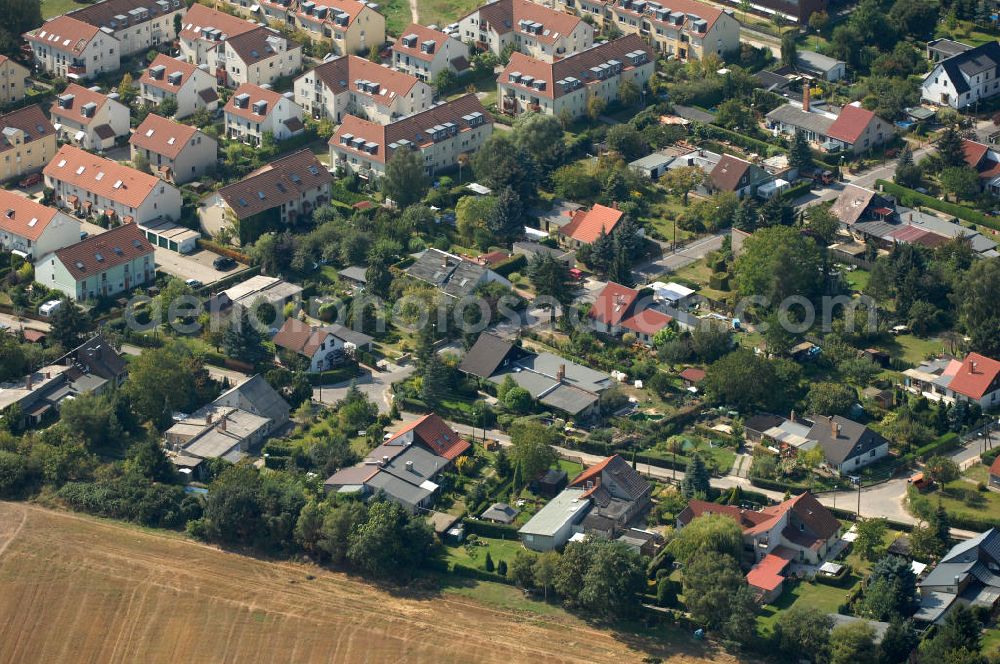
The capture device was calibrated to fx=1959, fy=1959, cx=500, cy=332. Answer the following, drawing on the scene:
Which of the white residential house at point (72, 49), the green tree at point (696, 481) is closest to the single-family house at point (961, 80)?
the green tree at point (696, 481)

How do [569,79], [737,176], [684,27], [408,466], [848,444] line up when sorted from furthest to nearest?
[684,27] → [569,79] → [737,176] → [848,444] → [408,466]

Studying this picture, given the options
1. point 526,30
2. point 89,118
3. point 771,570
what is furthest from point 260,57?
point 771,570

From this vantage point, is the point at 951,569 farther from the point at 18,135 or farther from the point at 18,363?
the point at 18,135

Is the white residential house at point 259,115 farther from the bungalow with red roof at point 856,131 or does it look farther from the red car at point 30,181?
the bungalow with red roof at point 856,131

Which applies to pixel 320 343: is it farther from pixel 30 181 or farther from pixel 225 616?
pixel 30 181

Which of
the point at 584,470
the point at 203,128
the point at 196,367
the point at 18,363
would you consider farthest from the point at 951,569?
the point at 203,128
